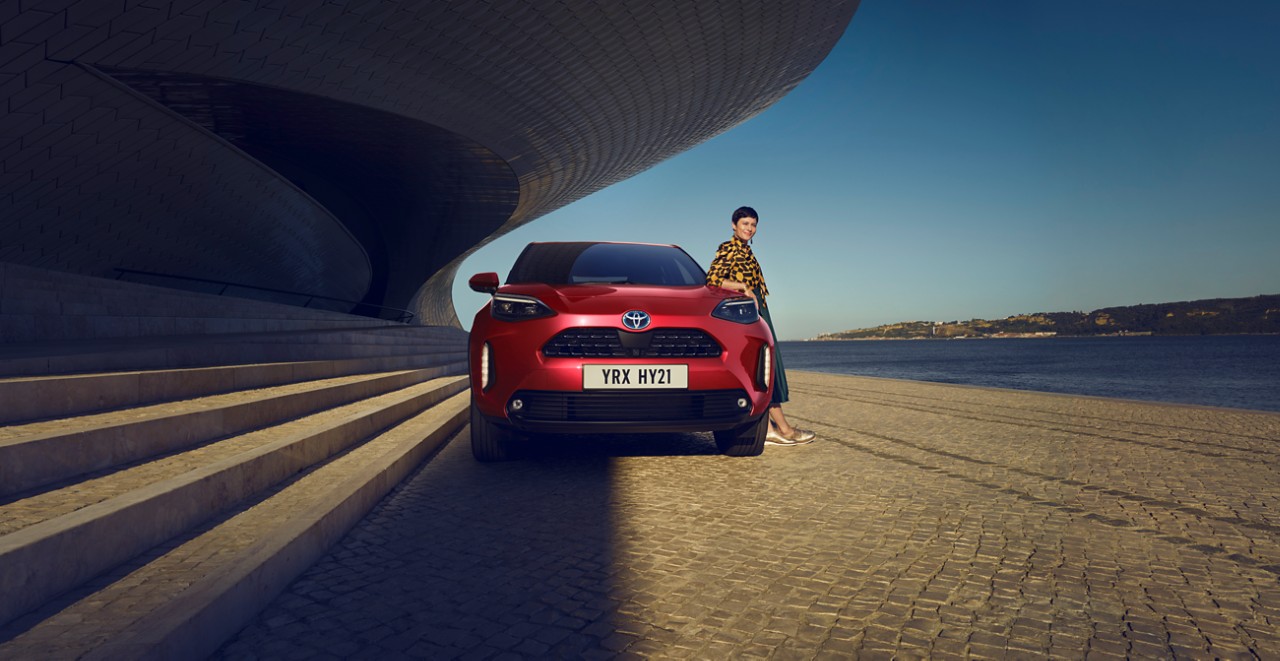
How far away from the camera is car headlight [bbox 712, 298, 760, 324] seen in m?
4.41

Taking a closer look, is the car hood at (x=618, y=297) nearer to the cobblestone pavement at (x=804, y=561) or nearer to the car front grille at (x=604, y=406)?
the car front grille at (x=604, y=406)

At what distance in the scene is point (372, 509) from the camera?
3.57 meters

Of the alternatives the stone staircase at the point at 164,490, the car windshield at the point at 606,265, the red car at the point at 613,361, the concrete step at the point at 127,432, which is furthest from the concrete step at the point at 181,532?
the car windshield at the point at 606,265

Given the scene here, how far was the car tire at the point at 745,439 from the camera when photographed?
4.82 metres

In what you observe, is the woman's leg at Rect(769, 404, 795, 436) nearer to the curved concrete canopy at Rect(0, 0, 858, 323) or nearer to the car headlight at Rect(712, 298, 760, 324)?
the car headlight at Rect(712, 298, 760, 324)

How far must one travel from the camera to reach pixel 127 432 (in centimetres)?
309

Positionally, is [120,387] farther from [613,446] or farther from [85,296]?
[85,296]

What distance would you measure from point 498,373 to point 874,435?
150 inches

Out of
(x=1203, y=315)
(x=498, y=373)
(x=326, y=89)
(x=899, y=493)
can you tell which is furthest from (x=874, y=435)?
(x=1203, y=315)

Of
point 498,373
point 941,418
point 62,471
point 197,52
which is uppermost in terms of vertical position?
point 197,52

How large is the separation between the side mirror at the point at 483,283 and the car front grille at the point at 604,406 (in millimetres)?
903

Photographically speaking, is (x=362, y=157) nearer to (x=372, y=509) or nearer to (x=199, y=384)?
(x=199, y=384)

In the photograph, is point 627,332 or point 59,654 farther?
point 627,332

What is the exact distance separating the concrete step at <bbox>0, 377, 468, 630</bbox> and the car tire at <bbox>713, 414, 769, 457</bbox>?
7.41 feet
